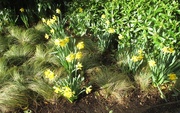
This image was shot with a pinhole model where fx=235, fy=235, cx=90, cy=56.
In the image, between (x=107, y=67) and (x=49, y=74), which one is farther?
(x=107, y=67)

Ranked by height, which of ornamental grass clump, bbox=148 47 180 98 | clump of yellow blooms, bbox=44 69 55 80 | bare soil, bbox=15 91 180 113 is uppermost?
clump of yellow blooms, bbox=44 69 55 80

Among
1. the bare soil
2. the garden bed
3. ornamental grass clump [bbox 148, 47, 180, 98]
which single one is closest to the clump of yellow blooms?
the garden bed

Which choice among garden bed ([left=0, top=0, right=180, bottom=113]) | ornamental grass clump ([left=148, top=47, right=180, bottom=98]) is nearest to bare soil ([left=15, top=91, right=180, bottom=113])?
garden bed ([left=0, top=0, right=180, bottom=113])

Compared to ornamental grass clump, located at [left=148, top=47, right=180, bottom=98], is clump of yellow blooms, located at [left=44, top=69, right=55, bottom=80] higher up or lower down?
higher up

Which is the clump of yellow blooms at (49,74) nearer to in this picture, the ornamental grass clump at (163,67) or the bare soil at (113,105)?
the bare soil at (113,105)

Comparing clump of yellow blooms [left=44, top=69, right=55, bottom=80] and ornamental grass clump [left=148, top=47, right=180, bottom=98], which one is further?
ornamental grass clump [left=148, top=47, right=180, bottom=98]

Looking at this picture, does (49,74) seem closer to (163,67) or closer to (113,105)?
(113,105)

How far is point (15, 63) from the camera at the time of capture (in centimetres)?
356

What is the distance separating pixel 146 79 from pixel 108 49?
36.4 inches

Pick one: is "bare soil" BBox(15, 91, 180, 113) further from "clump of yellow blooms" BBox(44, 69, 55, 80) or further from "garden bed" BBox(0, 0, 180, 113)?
"clump of yellow blooms" BBox(44, 69, 55, 80)

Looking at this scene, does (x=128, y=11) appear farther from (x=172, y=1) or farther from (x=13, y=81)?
(x=13, y=81)

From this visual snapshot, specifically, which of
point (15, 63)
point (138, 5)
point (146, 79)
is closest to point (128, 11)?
point (138, 5)

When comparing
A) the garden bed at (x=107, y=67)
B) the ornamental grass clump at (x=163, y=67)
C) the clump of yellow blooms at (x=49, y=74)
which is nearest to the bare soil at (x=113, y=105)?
the garden bed at (x=107, y=67)

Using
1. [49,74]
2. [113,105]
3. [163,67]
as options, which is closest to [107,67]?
[113,105]
